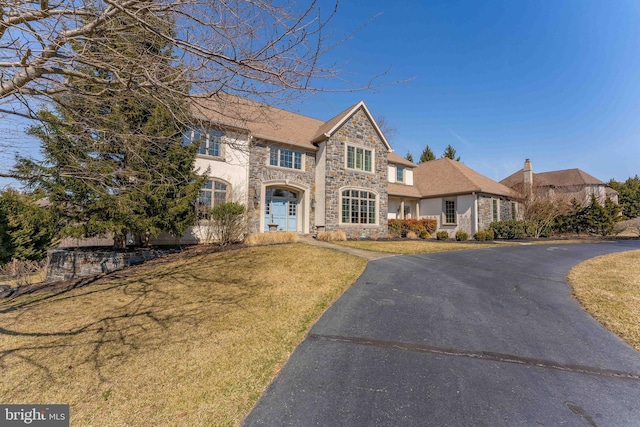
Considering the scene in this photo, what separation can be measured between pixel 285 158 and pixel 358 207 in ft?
18.7

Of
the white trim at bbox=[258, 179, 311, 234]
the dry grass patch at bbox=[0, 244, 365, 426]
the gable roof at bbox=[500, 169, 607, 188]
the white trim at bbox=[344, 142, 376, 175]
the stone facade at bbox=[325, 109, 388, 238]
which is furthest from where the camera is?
the gable roof at bbox=[500, 169, 607, 188]

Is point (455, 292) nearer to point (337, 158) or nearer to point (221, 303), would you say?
point (221, 303)

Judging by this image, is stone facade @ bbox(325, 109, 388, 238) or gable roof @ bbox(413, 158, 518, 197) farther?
gable roof @ bbox(413, 158, 518, 197)

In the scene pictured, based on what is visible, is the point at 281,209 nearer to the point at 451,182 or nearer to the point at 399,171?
the point at 399,171

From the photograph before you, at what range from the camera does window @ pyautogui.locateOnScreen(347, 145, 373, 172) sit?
17647 millimetres

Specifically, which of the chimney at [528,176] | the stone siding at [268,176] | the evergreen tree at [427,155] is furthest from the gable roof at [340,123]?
the evergreen tree at [427,155]

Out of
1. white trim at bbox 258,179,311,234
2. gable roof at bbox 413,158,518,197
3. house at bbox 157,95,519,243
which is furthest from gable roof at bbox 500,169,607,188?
white trim at bbox 258,179,311,234

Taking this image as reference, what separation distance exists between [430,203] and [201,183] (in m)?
17.8

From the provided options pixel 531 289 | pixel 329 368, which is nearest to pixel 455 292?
pixel 531 289

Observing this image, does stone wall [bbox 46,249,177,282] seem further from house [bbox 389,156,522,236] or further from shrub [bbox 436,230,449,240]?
shrub [bbox 436,230,449,240]

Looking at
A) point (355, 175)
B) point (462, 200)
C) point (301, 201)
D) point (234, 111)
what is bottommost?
point (301, 201)

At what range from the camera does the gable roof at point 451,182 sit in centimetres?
1972

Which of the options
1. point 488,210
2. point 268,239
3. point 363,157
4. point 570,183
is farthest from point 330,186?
point 570,183

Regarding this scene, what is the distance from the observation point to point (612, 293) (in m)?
6.13
